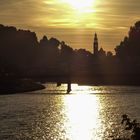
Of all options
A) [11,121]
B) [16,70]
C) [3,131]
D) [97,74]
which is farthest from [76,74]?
[3,131]

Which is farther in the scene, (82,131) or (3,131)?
(82,131)

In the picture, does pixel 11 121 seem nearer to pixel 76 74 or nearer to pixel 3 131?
pixel 3 131

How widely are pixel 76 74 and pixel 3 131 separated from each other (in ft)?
319

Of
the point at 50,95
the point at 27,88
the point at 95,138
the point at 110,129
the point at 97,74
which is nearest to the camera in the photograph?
the point at 95,138

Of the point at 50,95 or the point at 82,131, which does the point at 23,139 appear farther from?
the point at 50,95

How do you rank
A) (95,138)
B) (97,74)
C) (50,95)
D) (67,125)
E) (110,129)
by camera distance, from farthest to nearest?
(97,74), (50,95), (67,125), (110,129), (95,138)

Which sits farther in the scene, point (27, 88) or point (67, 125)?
point (27, 88)

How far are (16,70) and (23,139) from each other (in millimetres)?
127573

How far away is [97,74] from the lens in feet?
479

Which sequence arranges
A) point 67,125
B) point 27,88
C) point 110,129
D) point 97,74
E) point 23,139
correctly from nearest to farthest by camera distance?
1. point 23,139
2. point 110,129
3. point 67,125
4. point 97,74
5. point 27,88

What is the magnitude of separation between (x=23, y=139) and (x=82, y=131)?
1087 centimetres

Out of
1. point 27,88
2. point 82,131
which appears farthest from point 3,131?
Answer: point 27,88

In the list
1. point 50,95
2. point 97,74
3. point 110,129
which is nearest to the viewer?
point 110,129

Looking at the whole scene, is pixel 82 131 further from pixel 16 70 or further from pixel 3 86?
pixel 16 70
